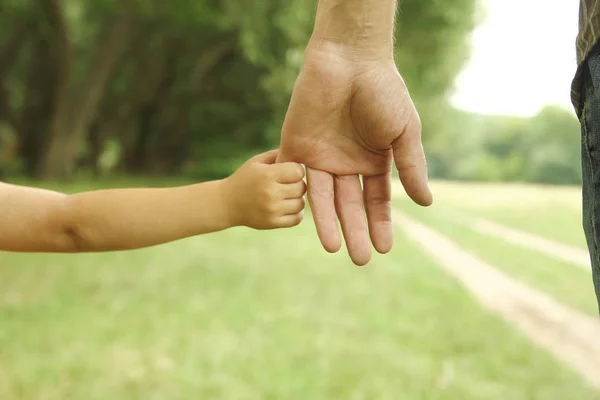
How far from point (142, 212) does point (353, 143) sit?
1.84ft

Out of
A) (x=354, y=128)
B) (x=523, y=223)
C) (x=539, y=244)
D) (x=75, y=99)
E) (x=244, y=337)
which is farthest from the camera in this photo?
(x=523, y=223)

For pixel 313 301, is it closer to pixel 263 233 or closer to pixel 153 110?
pixel 263 233

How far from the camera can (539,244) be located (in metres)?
9.11

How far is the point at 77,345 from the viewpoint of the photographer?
9.47 ft

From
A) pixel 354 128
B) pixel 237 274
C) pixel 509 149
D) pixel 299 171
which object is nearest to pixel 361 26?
pixel 354 128

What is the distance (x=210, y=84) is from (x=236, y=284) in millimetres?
9974

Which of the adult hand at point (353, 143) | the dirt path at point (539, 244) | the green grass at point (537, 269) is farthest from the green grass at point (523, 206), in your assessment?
the adult hand at point (353, 143)

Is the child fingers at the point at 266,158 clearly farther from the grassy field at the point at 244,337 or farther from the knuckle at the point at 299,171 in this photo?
the grassy field at the point at 244,337

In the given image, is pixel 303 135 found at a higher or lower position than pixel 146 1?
higher

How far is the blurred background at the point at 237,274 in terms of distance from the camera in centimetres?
271

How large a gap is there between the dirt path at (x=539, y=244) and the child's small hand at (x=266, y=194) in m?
6.19

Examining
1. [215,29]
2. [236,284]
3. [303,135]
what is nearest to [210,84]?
[215,29]

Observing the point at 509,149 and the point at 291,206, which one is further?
the point at 509,149

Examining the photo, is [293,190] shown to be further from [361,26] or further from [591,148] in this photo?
[591,148]
